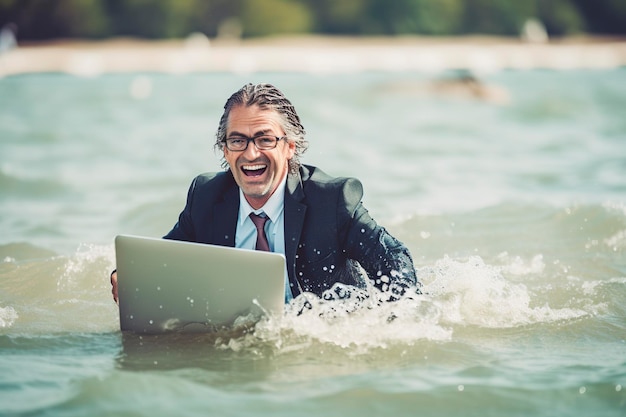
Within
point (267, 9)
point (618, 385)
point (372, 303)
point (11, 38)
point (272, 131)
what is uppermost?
point (267, 9)

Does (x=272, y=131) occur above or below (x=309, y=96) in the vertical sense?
below

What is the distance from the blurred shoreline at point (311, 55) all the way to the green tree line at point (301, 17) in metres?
0.70

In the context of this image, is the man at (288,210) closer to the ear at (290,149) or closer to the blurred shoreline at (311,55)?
the ear at (290,149)

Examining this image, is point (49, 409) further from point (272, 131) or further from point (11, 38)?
point (11, 38)

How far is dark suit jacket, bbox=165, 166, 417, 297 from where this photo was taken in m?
4.25

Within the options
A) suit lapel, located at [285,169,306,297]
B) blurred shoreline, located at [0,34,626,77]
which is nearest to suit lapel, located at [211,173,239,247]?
suit lapel, located at [285,169,306,297]

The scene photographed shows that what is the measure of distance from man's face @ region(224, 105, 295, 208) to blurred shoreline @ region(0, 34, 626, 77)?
32.5 meters

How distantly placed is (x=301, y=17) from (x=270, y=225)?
45425 mm

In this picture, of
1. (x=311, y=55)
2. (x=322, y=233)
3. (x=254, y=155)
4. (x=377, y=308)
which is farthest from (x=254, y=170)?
(x=311, y=55)

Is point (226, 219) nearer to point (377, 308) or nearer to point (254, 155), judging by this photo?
point (254, 155)

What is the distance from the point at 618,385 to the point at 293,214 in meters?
1.50

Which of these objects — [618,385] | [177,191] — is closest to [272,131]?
[618,385]

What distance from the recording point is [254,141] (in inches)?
167

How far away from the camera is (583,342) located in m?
4.57
